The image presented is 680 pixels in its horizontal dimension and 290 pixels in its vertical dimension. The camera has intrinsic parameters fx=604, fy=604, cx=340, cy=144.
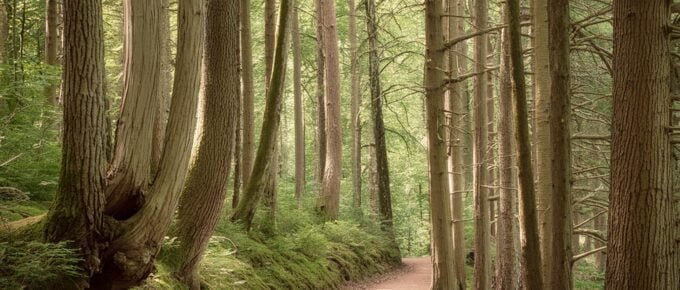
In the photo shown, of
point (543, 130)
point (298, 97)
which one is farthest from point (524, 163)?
point (298, 97)

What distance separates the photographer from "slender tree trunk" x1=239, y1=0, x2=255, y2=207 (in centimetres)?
1094

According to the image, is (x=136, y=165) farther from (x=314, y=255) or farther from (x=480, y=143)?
(x=480, y=143)

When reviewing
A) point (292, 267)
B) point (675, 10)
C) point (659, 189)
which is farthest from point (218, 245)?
point (675, 10)

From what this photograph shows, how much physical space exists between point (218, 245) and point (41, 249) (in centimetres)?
394

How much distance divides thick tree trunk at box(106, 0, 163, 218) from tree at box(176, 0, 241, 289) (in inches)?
49.1

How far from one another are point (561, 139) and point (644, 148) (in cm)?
114

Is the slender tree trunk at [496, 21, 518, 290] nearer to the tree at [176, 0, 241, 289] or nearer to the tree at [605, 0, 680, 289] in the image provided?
the tree at [605, 0, 680, 289]

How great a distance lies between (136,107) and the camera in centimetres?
554

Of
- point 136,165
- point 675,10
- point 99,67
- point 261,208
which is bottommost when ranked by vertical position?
point 261,208

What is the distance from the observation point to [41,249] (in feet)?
15.7

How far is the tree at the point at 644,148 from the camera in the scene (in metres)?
5.38

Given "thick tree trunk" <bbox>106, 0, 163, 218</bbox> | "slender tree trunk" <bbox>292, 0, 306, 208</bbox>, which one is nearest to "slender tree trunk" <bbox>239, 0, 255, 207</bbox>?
"thick tree trunk" <bbox>106, 0, 163, 218</bbox>

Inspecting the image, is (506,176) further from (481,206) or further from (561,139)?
(561,139)

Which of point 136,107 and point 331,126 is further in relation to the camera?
point 331,126
